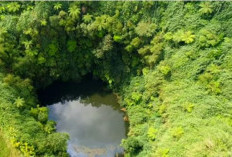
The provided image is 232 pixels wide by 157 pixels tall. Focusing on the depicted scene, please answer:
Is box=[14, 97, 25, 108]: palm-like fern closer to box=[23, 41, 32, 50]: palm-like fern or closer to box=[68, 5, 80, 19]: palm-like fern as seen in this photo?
box=[23, 41, 32, 50]: palm-like fern

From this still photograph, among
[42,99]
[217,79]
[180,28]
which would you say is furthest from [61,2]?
[217,79]

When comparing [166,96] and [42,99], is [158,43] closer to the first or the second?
[166,96]

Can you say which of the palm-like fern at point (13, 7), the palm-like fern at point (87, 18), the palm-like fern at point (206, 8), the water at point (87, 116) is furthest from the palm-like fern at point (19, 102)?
the palm-like fern at point (206, 8)

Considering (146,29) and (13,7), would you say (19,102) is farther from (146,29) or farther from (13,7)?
(146,29)

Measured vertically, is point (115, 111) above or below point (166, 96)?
below

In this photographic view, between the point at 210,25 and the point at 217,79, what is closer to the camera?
the point at 217,79

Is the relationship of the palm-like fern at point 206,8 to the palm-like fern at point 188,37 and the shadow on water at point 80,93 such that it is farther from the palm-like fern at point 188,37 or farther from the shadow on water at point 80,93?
the shadow on water at point 80,93

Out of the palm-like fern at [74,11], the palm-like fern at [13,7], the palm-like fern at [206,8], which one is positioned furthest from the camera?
the palm-like fern at [13,7]
